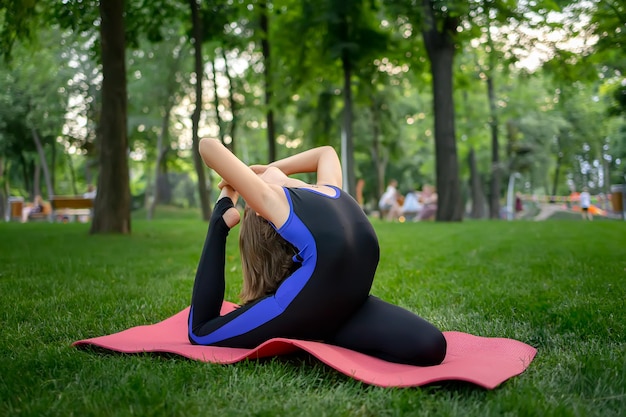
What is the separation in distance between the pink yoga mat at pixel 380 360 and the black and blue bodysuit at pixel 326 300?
9 cm

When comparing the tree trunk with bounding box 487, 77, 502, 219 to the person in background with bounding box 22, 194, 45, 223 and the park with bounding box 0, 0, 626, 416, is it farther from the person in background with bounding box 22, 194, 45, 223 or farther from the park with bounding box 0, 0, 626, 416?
the person in background with bounding box 22, 194, 45, 223

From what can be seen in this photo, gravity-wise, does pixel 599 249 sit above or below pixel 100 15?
below

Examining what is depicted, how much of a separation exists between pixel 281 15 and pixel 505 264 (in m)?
13.4

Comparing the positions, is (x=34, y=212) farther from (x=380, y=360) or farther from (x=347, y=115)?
(x=380, y=360)

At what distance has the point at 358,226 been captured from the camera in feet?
11.4

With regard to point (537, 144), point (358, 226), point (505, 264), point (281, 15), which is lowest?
point (505, 264)

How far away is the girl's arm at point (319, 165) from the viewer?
4176 mm

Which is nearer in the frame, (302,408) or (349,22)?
(302,408)

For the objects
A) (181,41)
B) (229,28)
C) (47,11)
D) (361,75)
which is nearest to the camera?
(47,11)

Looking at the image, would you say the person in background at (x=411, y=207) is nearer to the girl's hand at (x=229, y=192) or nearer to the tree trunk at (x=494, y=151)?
the tree trunk at (x=494, y=151)

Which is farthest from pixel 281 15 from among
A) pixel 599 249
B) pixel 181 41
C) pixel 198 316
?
pixel 198 316

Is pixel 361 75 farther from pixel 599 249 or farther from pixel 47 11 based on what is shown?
pixel 599 249

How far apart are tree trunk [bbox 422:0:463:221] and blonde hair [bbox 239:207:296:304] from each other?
49.4ft

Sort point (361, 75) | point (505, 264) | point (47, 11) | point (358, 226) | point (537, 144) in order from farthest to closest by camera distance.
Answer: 1. point (537, 144)
2. point (361, 75)
3. point (47, 11)
4. point (505, 264)
5. point (358, 226)
